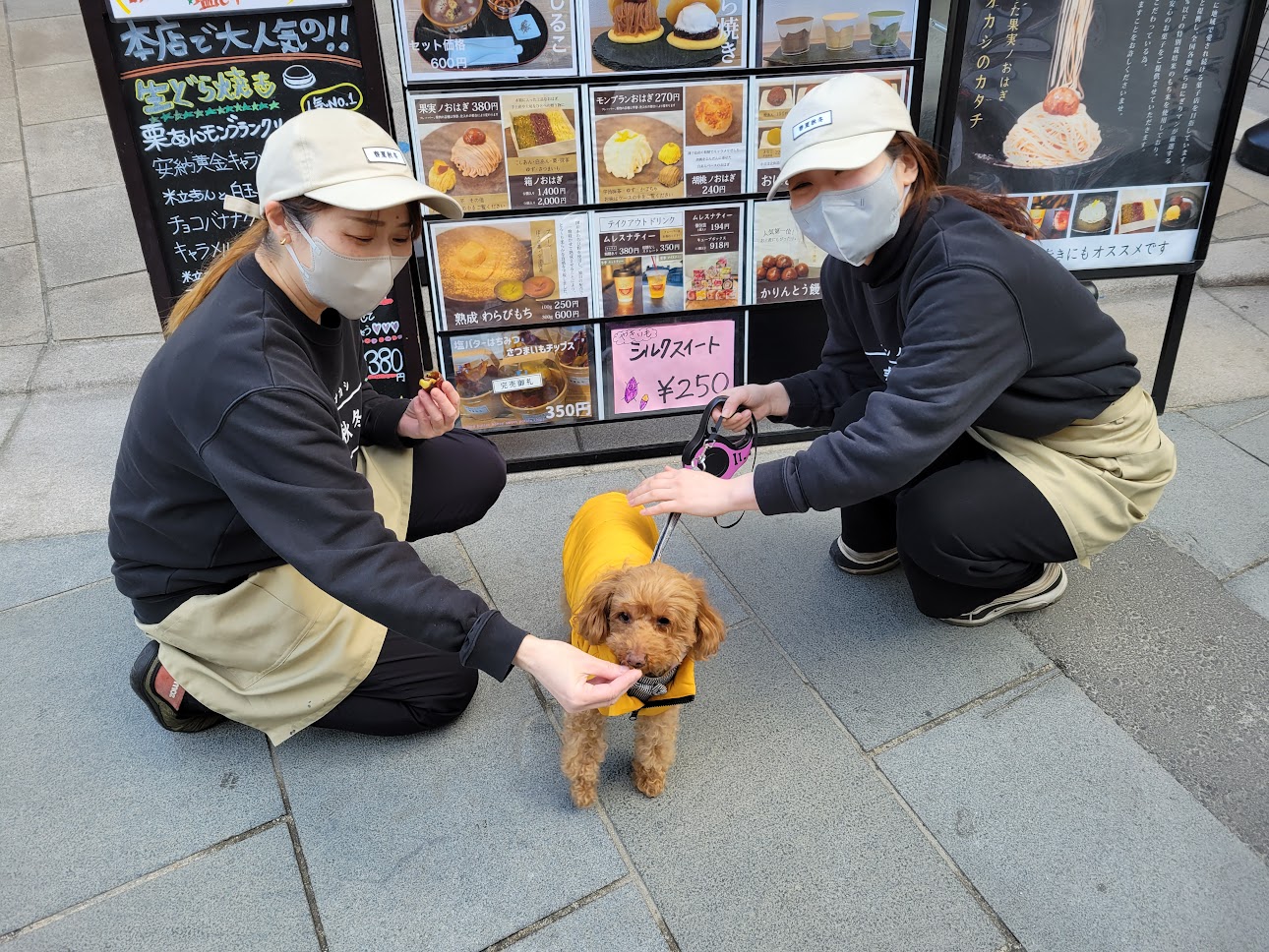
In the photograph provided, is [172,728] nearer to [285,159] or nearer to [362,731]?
[362,731]

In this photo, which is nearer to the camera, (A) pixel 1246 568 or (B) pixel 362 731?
(B) pixel 362 731

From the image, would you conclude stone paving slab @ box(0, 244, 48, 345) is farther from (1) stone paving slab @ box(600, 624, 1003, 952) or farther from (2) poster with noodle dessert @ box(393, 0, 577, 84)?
(1) stone paving slab @ box(600, 624, 1003, 952)

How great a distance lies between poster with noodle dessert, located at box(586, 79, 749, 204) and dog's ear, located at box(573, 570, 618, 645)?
1.92m

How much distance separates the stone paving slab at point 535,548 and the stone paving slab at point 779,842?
1.73ft

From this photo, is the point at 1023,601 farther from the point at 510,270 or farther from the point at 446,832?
the point at 510,270

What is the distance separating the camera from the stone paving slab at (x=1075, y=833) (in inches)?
86.4

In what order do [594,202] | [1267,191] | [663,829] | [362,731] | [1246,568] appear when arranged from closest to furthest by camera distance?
[663,829], [362,731], [1246,568], [594,202], [1267,191]

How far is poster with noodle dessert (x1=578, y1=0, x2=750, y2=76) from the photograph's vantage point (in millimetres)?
3352

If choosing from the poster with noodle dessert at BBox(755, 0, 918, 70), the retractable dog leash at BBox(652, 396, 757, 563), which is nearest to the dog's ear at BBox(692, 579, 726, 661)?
the retractable dog leash at BBox(652, 396, 757, 563)

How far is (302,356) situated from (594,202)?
1736 mm

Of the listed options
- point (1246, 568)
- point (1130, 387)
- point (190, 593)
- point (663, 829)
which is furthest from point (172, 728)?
point (1246, 568)

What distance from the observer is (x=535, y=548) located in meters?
3.53

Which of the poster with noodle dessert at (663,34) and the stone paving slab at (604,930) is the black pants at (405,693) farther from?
the poster with noodle dessert at (663,34)

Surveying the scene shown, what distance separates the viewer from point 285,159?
2.05m
